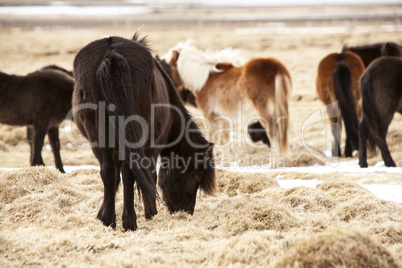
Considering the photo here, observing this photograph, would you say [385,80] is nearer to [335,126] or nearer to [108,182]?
[335,126]

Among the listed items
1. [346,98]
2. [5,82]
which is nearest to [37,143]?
[5,82]

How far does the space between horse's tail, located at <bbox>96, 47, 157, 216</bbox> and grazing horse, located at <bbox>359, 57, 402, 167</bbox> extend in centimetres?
→ 438

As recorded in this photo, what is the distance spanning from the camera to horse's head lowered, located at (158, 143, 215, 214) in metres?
4.43

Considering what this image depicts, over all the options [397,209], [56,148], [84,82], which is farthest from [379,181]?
[56,148]

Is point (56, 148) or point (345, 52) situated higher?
point (345, 52)

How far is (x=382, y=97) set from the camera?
6.52 m

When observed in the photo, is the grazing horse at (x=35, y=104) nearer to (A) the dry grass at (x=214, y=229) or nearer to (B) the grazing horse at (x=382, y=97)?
(A) the dry grass at (x=214, y=229)

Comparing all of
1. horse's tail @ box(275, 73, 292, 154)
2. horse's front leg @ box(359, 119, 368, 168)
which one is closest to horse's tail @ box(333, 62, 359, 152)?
horse's front leg @ box(359, 119, 368, 168)

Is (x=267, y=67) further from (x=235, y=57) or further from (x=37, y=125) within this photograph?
(x=37, y=125)

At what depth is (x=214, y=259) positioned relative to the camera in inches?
116

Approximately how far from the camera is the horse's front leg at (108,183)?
358 centimetres

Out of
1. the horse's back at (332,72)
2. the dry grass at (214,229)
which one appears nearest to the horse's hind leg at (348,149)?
the horse's back at (332,72)

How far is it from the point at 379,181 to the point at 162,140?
2.94 meters

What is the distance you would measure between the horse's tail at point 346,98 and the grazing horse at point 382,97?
1135 millimetres
